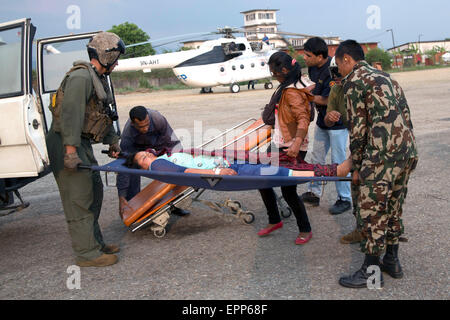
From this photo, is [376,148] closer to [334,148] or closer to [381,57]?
[334,148]

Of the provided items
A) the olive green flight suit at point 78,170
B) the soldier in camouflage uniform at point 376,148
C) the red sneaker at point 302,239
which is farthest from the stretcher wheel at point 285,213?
the olive green flight suit at point 78,170

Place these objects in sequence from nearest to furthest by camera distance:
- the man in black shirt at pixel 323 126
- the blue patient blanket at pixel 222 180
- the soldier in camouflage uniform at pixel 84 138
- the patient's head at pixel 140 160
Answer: the blue patient blanket at pixel 222 180, the soldier in camouflage uniform at pixel 84 138, the patient's head at pixel 140 160, the man in black shirt at pixel 323 126

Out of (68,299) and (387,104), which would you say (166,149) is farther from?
(387,104)

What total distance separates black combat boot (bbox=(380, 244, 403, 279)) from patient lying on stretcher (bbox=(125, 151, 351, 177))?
690mm

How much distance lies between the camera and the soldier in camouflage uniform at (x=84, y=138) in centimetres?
386

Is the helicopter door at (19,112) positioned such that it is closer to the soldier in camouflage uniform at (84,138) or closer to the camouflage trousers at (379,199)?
the soldier in camouflage uniform at (84,138)

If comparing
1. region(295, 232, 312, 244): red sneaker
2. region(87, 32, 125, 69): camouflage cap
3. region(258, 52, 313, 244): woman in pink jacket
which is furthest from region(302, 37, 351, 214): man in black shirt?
region(87, 32, 125, 69): camouflage cap

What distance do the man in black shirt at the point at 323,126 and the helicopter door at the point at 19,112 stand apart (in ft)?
9.38

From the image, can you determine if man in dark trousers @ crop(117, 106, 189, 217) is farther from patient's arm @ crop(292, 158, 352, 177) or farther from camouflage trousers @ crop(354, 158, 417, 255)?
camouflage trousers @ crop(354, 158, 417, 255)

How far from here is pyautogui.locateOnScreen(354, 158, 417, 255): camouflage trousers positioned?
3.20 meters

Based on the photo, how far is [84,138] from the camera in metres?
4.21

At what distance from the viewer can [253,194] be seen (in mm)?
6172

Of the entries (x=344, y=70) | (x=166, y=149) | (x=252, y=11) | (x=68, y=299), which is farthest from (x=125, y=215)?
(x=252, y=11)

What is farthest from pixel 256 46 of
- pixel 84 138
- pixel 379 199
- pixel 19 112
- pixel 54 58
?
pixel 379 199
